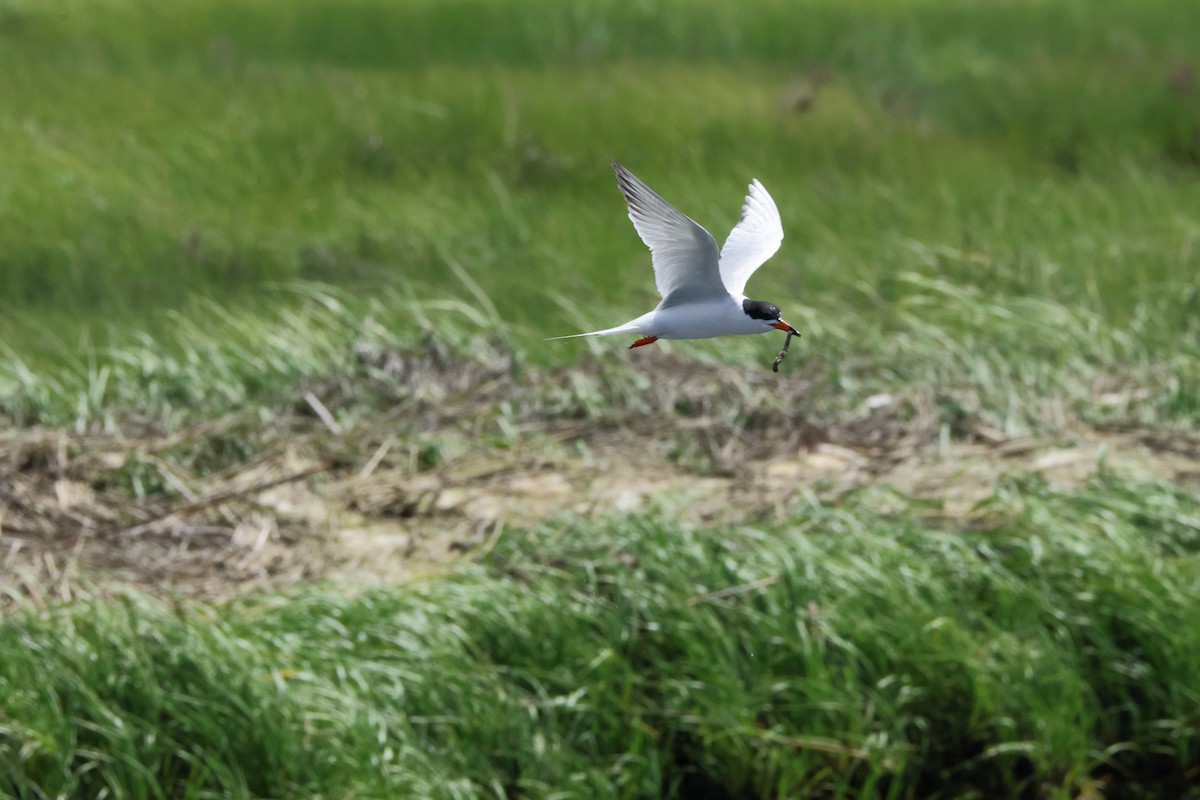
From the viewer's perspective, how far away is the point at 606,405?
9352 mm

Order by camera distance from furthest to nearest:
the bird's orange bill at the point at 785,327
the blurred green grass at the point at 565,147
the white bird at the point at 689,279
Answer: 1. the blurred green grass at the point at 565,147
2. the white bird at the point at 689,279
3. the bird's orange bill at the point at 785,327

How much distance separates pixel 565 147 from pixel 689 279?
12.3 meters

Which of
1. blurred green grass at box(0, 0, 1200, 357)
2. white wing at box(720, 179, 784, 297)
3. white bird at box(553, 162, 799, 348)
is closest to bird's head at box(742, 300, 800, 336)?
white bird at box(553, 162, 799, 348)

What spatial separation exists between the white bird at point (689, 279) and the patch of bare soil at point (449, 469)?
5.67 metres

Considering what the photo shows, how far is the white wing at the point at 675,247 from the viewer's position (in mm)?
2252

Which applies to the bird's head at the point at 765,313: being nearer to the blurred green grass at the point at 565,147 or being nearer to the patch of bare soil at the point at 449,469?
the patch of bare soil at the point at 449,469

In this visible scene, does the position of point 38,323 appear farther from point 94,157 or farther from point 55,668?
point 55,668

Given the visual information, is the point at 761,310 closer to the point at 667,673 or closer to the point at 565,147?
the point at 667,673

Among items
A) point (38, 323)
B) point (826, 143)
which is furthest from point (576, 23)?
point (38, 323)

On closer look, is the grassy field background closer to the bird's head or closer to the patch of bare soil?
the patch of bare soil

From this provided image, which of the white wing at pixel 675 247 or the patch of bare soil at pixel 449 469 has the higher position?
the white wing at pixel 675 247

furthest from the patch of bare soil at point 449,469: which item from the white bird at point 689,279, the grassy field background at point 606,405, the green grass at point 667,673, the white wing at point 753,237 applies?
the white bird at point 689,279

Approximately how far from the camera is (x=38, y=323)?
11531 mm

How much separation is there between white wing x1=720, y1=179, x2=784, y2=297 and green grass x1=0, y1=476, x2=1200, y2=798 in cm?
463
